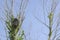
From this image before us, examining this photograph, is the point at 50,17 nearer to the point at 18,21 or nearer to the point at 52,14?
the point at 52,14

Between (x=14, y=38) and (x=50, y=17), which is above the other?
(x=50, y=17)

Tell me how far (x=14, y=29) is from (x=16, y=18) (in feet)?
1.98

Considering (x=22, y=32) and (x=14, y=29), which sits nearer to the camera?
(x=14, y=29)

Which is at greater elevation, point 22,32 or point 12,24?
point 12,24

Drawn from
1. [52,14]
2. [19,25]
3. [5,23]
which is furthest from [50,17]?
[5,23]

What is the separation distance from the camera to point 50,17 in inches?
354

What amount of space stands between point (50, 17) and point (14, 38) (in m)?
2.02

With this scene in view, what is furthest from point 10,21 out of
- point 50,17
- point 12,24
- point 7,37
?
point 50,17

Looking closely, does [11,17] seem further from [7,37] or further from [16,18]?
[7,37]

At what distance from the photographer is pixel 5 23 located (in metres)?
9.12

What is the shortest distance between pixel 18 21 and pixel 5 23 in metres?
0.65

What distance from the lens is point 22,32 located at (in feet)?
31.2

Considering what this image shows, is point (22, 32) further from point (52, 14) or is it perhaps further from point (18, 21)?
point (52, 14)

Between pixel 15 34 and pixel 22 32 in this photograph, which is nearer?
pixel 15 34
